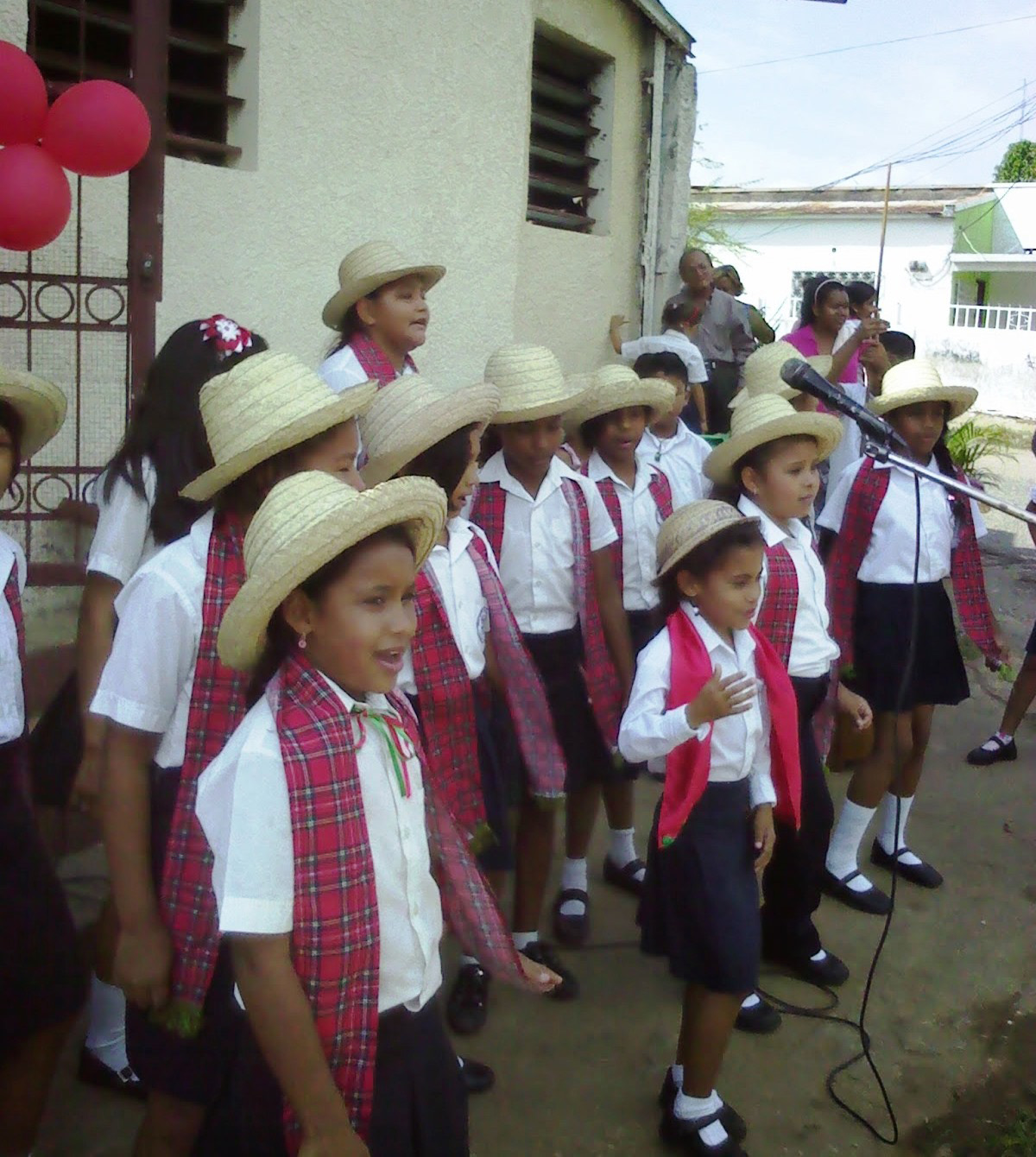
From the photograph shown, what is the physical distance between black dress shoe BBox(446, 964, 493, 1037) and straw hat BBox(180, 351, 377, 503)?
5.63ft

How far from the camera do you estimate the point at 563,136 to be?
7211mm

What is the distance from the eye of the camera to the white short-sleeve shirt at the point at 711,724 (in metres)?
2.51

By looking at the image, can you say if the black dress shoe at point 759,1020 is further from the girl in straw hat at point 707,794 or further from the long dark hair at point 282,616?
the long dark hair at point 282,616

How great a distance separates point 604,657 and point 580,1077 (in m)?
1.10

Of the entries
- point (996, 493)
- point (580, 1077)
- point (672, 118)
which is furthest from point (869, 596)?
point (996, 493)

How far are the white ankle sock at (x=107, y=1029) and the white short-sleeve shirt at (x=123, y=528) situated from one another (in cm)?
100

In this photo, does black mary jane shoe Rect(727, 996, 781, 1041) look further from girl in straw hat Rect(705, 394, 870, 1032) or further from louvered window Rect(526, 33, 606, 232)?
louvered window Rect(526, 33, 606, 232)

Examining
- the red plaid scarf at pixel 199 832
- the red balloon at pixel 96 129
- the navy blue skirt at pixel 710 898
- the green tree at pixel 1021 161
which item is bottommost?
the navy blue skirt at pixel 710 898

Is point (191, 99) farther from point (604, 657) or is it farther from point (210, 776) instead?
point (210, 776)

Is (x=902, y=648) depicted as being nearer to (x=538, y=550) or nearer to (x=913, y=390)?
(x=913, y=390)

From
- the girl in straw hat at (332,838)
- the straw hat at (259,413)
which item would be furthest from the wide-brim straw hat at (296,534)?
the straw hat at (259,413)

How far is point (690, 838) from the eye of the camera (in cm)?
267

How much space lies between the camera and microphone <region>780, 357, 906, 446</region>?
2.94 m

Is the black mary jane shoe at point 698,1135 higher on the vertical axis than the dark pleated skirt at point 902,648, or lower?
lower
